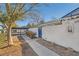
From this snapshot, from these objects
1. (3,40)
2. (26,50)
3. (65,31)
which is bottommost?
(26,50)

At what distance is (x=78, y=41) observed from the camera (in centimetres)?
629

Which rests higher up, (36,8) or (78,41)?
(36,8)

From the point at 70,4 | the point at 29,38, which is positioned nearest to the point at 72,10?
the point at 70,4

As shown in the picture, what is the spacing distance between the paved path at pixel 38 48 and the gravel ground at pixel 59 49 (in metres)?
0.06

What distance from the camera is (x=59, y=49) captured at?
636 cm

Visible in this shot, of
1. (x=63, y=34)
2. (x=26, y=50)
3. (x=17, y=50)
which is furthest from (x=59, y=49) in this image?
(x=17, y=50)

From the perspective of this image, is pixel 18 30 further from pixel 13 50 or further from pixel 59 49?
pixel 59 49

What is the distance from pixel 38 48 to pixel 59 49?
0.37 m

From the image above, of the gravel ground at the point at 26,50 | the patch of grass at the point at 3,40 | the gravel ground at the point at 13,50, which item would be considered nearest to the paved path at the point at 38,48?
the gravel ground at the point at 26,50

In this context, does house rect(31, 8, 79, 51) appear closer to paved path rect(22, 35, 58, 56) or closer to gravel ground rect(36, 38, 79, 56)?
gravel ground rect(36, 38, 79, 56)

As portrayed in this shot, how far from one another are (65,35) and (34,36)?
0.55 meters

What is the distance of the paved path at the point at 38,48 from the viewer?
634 centimetres

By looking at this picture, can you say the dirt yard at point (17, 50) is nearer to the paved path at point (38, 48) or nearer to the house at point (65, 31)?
the paved path at point (38, 48)

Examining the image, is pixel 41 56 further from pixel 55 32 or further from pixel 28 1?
pixel 28 1
